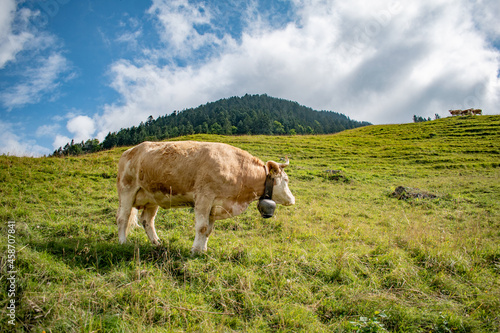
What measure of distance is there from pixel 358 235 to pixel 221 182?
4048 millimetres

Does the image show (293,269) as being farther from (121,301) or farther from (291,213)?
(291,213)

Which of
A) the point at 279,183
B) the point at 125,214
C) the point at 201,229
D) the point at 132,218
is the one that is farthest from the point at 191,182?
the point at 279,183

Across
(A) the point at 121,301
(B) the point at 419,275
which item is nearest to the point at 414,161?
(B) the point at 419,275

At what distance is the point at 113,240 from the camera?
5.69 m

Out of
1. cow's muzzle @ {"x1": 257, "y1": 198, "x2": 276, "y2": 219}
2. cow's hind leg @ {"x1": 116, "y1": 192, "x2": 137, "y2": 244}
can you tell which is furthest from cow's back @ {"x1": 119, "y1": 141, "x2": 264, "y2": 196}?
cow's muzzle @ {"x1": 257, "y1": 198, "x2": 276, "y2": 219}

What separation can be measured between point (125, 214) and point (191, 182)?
5.53 ft

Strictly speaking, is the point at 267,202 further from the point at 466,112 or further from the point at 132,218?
the point at 466,112

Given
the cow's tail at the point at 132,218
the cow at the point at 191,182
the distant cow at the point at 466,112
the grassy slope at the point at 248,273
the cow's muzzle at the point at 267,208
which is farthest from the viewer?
the distant cow at the point at 466,112

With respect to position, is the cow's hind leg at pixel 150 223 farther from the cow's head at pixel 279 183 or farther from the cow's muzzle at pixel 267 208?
the cow's head at pixel 279 183

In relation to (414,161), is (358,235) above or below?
below

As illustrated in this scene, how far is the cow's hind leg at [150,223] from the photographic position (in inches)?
226

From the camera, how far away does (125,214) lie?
565 centimetres

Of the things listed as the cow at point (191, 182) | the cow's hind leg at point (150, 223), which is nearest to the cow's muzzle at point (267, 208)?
the cow at point (191, 182)

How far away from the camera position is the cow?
525 centimetres
